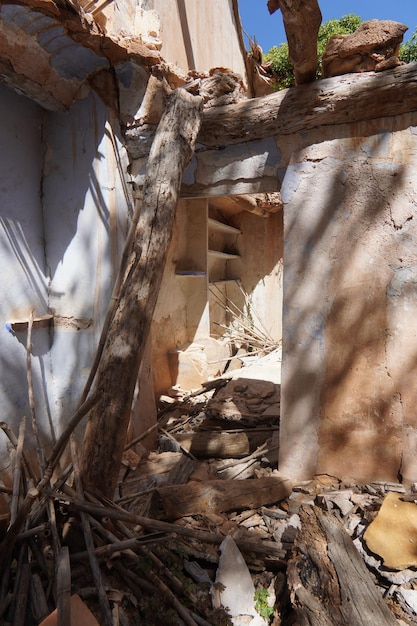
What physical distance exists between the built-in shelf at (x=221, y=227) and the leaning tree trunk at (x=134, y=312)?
4.63 metres

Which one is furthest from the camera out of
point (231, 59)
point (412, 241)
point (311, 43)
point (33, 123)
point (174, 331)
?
point (231, 59)

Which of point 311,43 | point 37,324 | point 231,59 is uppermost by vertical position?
point 231,59

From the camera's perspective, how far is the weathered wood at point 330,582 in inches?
61.2

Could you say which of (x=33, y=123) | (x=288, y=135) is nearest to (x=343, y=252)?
(x=288, y=135)

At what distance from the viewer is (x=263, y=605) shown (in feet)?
5.90

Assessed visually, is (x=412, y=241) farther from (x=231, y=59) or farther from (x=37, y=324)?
(x=231, y=59)

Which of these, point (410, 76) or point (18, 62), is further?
point (18, 62)

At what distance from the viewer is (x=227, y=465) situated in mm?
3180

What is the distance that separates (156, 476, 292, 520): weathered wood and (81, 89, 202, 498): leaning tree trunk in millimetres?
603

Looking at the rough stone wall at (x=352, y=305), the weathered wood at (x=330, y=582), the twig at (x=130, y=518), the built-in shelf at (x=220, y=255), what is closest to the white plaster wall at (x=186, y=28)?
the rough stone wall at (x=352, y=305)

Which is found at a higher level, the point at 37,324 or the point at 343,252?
the point at 343,252

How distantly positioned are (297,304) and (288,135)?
1.12 meters

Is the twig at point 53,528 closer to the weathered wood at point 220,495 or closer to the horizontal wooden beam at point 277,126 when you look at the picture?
the weathered wood at point 220,495

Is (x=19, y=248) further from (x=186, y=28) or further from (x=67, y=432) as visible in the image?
(x=186, y=28)
